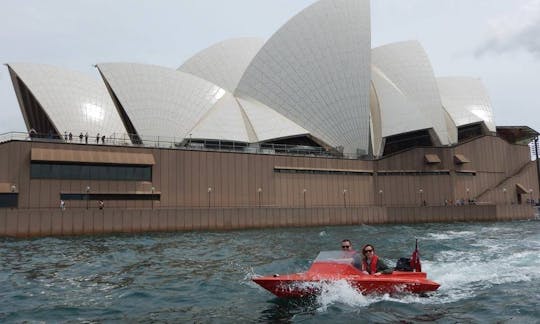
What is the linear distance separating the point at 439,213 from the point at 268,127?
1768 centimetres

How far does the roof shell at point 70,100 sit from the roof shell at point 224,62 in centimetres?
1481

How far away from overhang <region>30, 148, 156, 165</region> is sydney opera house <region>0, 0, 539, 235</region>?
117 mm

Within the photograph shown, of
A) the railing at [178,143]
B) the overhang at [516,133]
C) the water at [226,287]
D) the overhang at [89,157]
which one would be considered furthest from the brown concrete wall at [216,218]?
the overhang at [516,133]

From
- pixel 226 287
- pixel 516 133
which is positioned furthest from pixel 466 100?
pixel 226 287

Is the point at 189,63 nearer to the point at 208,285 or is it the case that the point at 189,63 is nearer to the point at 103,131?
the point at 103,131

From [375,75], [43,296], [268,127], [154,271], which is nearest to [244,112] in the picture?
[268,127]

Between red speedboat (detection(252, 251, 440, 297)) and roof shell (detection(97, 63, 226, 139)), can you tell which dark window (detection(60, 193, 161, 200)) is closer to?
roof shell (detection(97, 63, 226, 139))

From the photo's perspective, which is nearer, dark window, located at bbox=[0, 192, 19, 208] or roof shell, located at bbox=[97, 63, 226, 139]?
dark window, located at bbox=[0, 192, 19, 208]

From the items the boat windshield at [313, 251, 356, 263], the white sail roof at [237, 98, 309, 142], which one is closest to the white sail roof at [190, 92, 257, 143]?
the white sail roof at [237, 98, 309, 142]

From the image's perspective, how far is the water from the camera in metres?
9.67

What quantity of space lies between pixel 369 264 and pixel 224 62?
43749mm

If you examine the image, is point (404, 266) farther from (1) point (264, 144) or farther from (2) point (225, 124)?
(2) point (225, 124)

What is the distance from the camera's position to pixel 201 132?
4047cm

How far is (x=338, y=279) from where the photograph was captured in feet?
36.4
